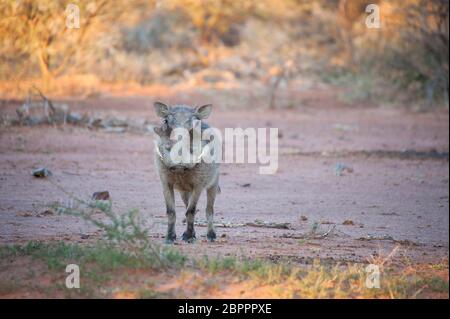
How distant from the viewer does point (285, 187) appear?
11.8 metres

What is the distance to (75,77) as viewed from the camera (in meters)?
21.0

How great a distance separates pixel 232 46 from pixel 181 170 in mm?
23459

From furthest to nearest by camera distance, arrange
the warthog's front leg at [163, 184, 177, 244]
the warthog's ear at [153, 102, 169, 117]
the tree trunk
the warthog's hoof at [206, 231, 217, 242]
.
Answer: the tree trunk, the warthog's hoof at [206, 231, 217, 242], the warthog's front leg at [163, 184, 177, 244], the warthog's ear at [153, 102, 169, 117]

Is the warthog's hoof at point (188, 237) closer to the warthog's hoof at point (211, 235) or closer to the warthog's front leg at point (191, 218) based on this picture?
the warthog's front leg at point (191, 218)

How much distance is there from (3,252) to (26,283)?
687 mm

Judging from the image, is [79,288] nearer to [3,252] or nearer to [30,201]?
[3,252]

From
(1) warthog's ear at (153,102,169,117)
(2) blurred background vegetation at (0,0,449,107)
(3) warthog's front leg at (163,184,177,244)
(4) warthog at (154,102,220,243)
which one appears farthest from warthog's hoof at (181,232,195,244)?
(2) blurred background vegetation at (0,0,449,107)

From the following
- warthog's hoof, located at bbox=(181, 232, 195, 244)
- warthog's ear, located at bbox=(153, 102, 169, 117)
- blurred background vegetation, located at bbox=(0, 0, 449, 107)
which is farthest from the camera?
blurred background vegetation, located at bbox=(0, 0, 449, 107)

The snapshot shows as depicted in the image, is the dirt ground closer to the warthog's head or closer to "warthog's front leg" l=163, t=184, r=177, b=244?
"warthog's front leg" l=163, t=184, r=177, b=244

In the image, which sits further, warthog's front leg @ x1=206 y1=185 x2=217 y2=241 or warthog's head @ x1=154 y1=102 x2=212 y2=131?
warthog's front leg @ x1=206 y1=185 x2=217 y2=241

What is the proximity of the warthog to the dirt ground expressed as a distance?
0.23 meters

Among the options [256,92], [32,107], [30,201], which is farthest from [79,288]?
[256,92]

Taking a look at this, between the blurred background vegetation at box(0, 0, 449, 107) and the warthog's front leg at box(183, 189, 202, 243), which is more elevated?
the blurred background vegetation at box(0, 0, 449, 107)

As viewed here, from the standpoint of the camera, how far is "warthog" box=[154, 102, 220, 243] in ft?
24.0
